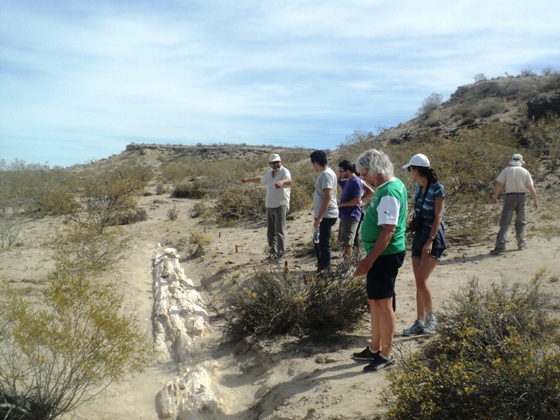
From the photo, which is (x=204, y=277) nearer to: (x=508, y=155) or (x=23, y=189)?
(x=508, y=155)

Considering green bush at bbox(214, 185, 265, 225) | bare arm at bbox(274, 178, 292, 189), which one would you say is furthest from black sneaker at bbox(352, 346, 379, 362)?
green bush at bbox(214, 185, 265, 225)

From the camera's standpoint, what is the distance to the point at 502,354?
10.3ft

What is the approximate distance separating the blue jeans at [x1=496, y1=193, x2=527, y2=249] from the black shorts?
501 cm

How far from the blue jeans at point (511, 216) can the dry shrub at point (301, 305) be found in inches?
155

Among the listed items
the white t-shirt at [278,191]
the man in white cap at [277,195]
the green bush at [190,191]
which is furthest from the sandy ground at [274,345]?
the green bush at [190,191]

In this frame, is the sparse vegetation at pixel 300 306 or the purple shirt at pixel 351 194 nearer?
the sparse vegetation at pixel 300 306

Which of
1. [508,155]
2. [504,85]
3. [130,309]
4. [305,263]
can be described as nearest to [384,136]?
[504,85]

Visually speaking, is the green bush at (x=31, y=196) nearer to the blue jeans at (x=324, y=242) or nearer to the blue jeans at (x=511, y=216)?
the blue jeans at (x=324, y=242)

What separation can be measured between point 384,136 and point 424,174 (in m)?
30.7

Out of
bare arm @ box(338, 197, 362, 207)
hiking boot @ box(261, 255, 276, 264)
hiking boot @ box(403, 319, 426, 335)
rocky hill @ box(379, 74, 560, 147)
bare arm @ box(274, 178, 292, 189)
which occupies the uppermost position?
rocky hill @ box(379, 74, 560, 147)

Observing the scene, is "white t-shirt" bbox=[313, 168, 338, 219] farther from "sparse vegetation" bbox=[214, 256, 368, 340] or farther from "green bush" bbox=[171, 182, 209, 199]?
"green bush" bbox=[171, 182, 209, 199]

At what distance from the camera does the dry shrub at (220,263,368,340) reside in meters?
5.02

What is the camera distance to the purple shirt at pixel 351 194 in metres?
6.13

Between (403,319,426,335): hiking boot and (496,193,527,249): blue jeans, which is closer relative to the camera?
(403,319,426,335): hiking boot
